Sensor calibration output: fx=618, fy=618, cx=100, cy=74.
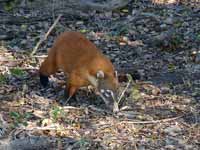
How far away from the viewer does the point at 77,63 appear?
6.45 meters

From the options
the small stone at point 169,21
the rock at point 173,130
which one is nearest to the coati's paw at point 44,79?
the rock at point 173,130

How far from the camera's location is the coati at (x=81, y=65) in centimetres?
632

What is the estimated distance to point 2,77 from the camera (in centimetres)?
698

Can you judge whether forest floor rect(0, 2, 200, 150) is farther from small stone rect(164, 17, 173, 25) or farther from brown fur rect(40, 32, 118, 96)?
brown fur rect(40, 32, 118, 96)

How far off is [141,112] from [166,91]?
0.63 meters

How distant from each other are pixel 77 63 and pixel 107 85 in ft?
1.35

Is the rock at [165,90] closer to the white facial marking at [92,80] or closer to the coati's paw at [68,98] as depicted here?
the white facial marking at [92,80]

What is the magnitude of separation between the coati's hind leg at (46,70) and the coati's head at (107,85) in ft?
2.32

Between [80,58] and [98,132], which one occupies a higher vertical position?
[80,58]

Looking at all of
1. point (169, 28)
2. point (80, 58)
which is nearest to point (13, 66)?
point (80, 58)

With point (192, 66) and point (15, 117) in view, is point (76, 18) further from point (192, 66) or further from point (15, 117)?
point (15, 117)

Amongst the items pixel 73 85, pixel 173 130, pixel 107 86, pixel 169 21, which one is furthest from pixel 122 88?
pixel 169 21

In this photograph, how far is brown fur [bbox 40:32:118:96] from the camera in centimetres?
635

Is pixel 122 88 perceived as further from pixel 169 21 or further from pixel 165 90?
pixel 169 21
